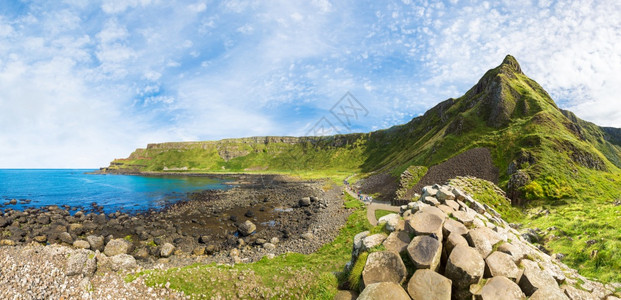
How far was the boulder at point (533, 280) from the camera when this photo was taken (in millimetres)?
7605

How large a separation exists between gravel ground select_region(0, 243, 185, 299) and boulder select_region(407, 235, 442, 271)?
11.8 meters

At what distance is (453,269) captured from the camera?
7.65m

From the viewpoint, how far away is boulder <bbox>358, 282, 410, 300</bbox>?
278 inches

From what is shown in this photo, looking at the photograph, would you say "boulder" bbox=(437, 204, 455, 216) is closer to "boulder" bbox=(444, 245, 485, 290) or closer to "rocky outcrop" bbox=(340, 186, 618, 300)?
"rocky outcrop" bbox=(340, 186, 618, 300)

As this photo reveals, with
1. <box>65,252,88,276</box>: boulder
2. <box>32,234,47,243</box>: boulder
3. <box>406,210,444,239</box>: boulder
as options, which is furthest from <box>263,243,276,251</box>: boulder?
<box>32,234,47,243</box>: boulder

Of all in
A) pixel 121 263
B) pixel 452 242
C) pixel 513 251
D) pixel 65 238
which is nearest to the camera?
pixel 452 242

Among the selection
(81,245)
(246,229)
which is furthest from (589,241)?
(81,245)

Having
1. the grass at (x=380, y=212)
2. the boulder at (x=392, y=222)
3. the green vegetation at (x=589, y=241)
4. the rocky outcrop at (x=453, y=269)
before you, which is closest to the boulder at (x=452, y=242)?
the rocky outcrop at (x=453, y=269)

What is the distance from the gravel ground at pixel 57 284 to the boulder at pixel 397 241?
10947mm

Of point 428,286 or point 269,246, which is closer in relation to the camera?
point 428,286

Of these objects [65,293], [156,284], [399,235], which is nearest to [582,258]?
[399,235]

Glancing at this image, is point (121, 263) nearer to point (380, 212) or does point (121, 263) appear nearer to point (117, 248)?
point (117, 248)

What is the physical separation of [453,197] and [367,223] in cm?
1650

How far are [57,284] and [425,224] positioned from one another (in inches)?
805
